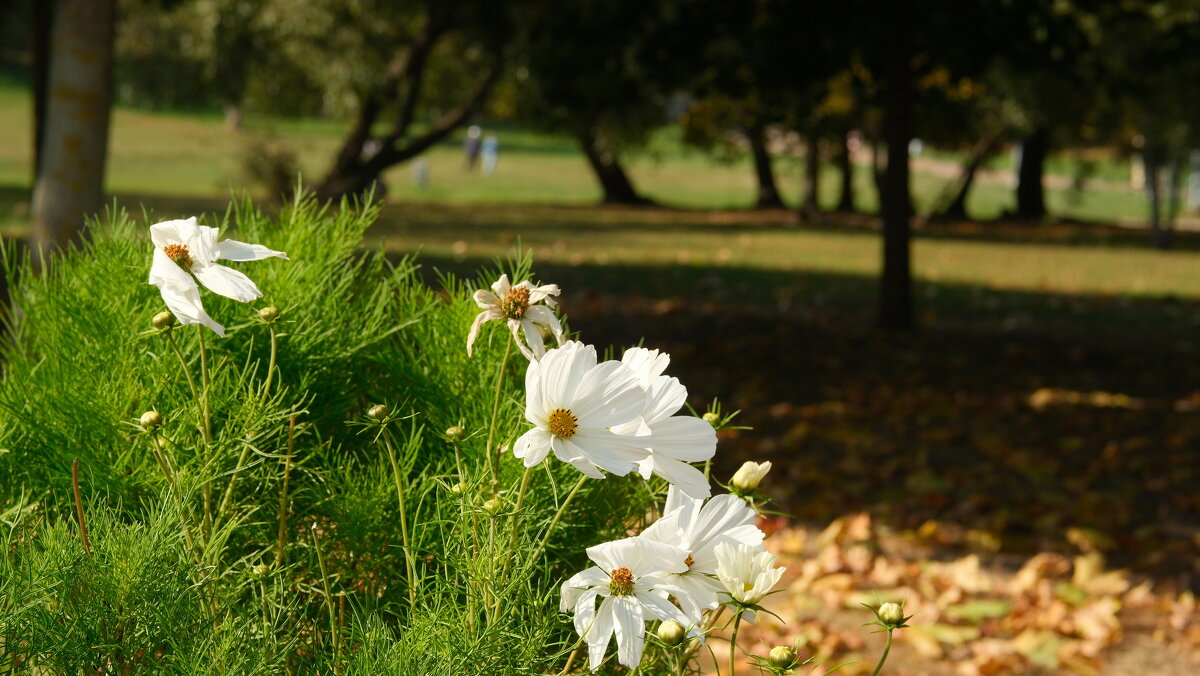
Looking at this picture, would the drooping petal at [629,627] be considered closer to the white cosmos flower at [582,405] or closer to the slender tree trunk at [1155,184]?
the white cosmos flower at [582,405]

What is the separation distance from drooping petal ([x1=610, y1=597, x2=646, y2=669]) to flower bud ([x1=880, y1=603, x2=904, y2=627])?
0.19 meters

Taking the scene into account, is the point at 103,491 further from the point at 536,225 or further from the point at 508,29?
the point at 536,225

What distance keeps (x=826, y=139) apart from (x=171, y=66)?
13.7 metres

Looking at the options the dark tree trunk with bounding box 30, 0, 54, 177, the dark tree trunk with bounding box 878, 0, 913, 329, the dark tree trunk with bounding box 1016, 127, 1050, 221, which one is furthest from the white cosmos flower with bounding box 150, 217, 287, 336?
the dark tree trunk with bounding box 1016, 127, 1050, 221

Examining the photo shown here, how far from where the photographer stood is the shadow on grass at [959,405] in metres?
5.38

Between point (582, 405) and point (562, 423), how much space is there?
0.02 m

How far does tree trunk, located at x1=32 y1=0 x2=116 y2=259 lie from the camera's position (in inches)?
214

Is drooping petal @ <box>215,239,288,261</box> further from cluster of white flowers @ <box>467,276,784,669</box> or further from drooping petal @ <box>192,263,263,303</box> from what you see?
cluster of white flowers @ <box>467,276,784,669</box>

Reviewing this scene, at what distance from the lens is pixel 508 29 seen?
16062 mm

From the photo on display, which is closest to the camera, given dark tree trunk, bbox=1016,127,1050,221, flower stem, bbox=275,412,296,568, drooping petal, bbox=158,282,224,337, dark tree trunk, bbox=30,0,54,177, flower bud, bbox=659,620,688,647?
flower bud, bbox=659,620,688,647

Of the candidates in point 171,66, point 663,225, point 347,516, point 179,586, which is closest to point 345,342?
point 347,516

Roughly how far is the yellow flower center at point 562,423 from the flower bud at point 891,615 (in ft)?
0.90

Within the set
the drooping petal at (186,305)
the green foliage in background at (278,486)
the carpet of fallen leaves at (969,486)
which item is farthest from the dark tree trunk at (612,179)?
the drooping petal at (186,305)

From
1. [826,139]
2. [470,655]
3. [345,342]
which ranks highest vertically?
[826,139]
